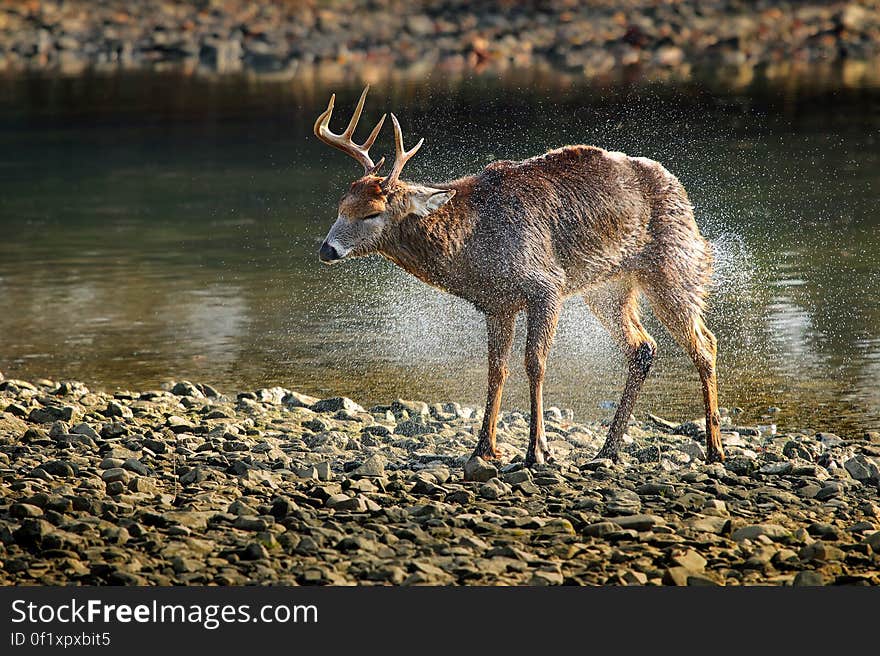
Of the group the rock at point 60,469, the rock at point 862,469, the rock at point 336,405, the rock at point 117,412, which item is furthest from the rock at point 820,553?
the rock at point 117,412

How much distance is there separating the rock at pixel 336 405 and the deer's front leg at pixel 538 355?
227 centimetres

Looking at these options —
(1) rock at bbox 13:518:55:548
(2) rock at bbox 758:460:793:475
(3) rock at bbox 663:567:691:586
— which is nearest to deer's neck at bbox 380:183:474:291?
(2) rock at bbox 758:460:793:475

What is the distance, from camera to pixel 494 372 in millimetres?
10969

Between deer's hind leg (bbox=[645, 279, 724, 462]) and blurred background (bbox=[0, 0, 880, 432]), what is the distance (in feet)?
5.60

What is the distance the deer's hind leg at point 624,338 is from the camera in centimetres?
1114

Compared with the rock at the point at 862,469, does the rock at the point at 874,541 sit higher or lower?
higher

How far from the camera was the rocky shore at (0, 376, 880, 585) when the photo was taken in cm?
821

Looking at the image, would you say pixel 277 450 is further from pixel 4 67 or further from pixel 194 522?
pixel 4 67

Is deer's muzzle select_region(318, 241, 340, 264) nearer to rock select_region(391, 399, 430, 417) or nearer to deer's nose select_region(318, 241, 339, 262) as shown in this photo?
deer's nose select_region(318, 241, 339, 262)

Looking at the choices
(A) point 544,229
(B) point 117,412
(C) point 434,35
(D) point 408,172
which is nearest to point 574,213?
(A) point 544,229

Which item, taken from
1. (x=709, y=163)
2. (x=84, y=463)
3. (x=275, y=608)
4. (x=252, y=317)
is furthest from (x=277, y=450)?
(x=709, y=163)

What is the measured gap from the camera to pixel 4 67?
55.4m

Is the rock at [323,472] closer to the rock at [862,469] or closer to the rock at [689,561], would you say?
the rock at [689,561]

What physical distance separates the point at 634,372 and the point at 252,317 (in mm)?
7101
